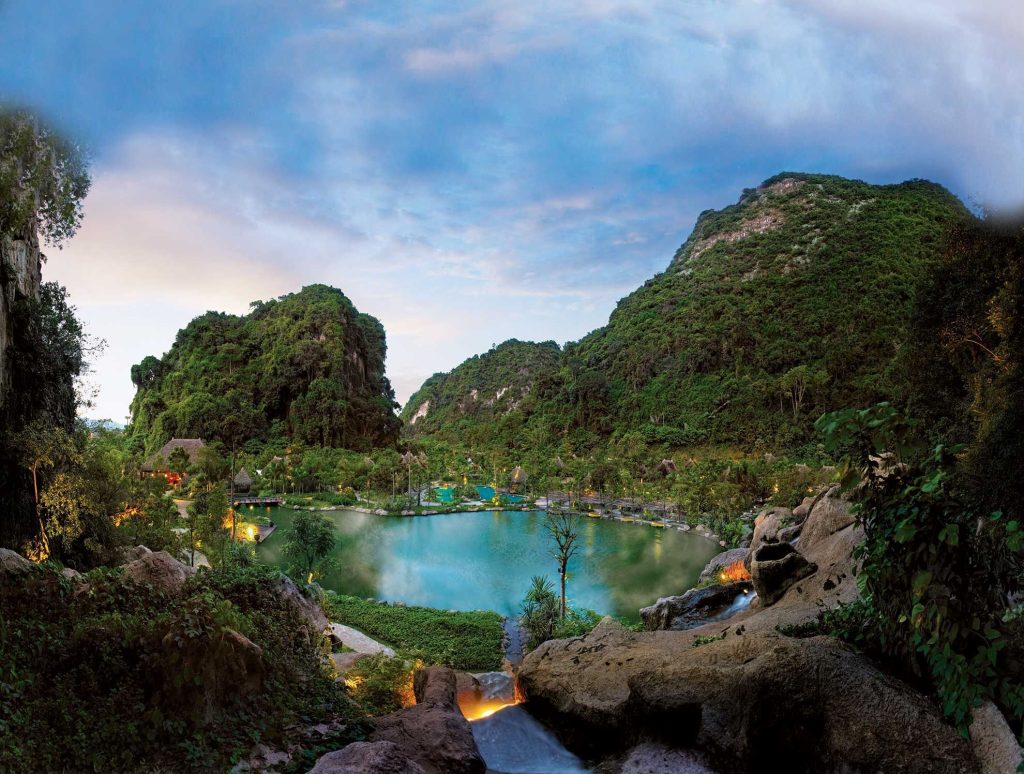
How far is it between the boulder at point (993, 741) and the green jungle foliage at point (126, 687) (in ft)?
18.1

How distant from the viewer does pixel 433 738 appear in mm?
5938

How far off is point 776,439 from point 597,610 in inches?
1318

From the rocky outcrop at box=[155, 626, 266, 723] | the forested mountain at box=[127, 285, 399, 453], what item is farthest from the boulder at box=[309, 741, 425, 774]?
the forested mountain at box=[127, 285, 399, 453]

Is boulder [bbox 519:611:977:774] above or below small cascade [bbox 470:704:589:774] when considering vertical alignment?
above

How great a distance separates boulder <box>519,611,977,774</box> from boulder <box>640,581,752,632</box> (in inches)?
234

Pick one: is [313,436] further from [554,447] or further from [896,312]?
[896,312]

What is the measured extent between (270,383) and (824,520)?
211 ft

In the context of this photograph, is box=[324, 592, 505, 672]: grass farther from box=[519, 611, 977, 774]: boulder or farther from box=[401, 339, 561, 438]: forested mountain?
box=[401, 339, 561, 438]: forested mountain

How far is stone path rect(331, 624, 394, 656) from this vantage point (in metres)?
12.3

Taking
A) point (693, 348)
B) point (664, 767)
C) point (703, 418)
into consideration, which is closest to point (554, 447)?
point (703, 418)

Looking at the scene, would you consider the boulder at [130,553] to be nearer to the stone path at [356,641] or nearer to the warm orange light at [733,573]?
the stone path at [356,641]

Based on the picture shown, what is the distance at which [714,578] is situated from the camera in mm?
18703

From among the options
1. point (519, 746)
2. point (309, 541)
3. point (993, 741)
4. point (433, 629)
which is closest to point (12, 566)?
point (519, 746)

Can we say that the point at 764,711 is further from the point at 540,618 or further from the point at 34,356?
the point at 34,356
